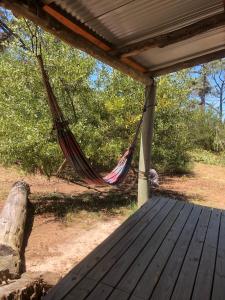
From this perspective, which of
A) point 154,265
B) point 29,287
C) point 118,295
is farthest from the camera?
point 29,287

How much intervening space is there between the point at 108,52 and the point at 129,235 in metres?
1.90

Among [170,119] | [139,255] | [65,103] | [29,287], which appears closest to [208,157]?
[170,119]

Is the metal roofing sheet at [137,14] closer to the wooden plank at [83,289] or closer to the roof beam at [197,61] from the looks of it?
the roof beam at [197,61]

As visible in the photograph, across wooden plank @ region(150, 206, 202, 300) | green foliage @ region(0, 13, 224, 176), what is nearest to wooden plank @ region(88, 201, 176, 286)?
wooden plank @ region(150, 206, 202, 300)

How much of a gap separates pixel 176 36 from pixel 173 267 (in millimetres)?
2046

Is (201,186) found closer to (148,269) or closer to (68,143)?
(68,143)

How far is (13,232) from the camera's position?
394 centimetres

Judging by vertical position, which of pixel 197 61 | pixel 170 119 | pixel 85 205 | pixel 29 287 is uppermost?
pixel 197 61

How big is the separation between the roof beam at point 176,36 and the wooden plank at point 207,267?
193cm

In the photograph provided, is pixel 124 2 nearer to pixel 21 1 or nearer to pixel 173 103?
pixel 21 1

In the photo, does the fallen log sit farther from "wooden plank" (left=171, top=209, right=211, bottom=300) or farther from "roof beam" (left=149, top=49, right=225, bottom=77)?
"roof beam" (left=149, top=49, right=225, bottom=77)

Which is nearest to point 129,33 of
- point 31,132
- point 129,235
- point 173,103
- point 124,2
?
point 124,2

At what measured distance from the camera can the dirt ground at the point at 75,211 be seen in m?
4.03

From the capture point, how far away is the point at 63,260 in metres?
3.86
